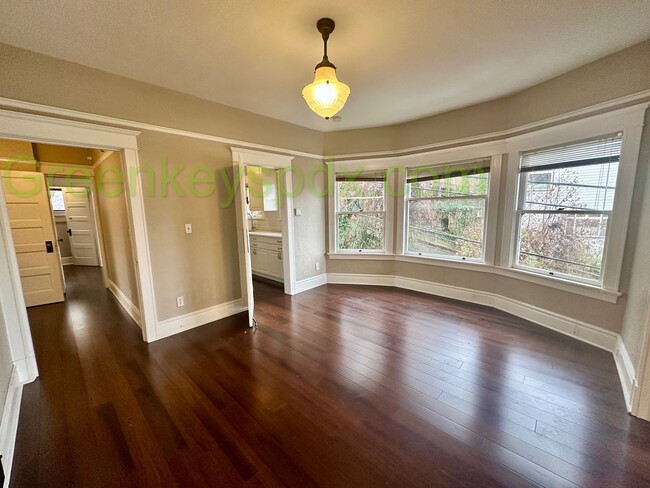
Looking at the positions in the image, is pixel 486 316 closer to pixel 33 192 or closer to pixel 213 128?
pixel 213 128

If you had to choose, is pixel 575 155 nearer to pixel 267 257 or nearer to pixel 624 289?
pixel 624 289

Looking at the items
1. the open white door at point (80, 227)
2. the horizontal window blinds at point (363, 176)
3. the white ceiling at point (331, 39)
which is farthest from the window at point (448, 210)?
the open white door at point (80, 227)

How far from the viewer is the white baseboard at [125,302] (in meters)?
3.41

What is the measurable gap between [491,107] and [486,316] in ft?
9.09

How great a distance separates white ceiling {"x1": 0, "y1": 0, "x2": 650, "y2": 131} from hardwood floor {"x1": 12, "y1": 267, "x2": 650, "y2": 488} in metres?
2.80

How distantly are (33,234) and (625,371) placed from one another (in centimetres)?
742

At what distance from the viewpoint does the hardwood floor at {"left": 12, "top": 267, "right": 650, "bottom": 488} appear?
4.75 ft

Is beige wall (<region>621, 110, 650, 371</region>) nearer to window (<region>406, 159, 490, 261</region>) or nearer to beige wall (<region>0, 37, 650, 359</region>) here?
beige wall (<region>0, 37, 650, 359</region>)

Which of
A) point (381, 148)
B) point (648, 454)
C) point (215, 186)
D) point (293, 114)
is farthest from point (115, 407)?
point (381, 148)

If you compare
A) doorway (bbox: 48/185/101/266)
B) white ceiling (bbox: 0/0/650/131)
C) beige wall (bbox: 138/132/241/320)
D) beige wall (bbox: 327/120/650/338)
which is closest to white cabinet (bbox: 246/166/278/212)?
beige wall (bbox: 138/132/241/320)

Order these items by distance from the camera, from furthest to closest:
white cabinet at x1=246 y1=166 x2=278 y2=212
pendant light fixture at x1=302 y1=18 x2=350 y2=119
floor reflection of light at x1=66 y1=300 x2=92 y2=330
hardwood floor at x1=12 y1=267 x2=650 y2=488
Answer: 1. white cabinet at x1=246 y1=166 x2=278 y2=212
2. floor reflection of light at x1=66 y1=300 x2=92 y2=330
3. pendant light fixture at x1=302 y1=18 x2=350 y2=119
4. hardwood floor at x1=12 y1=267 x2=650 y2=488

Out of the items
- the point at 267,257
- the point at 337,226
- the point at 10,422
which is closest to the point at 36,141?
the point at 10,422

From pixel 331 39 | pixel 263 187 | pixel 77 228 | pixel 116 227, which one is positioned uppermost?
pixel 331 39

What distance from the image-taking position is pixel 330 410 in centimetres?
188
